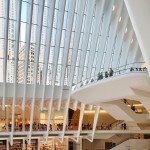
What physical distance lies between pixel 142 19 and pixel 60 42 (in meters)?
14.0

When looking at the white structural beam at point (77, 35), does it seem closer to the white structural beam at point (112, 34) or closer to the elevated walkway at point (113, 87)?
the white structural beam at point (112, 34)

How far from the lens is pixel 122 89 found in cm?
2588

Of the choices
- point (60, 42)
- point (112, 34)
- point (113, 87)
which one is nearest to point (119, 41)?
point (112, 34)

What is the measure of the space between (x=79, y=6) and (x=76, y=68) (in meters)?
6.81

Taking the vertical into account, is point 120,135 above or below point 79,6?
below

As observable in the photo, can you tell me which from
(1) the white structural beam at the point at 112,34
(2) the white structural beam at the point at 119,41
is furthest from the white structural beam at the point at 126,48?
(1) the white structural beam at the point at 112,34

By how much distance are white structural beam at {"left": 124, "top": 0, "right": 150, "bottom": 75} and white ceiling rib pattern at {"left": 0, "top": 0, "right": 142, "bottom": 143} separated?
11.7 m

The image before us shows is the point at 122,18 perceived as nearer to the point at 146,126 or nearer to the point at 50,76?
the point at 50,76

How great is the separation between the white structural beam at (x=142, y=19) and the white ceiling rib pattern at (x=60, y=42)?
11672 mm

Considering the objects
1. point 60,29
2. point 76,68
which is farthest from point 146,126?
point 60,29

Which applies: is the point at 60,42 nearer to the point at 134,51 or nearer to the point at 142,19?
the point at 134,51

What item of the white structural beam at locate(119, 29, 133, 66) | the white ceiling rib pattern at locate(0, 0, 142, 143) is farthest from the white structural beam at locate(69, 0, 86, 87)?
the white structural beam at locate(119, 29, 133, 66)

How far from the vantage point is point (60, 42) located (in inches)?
1232

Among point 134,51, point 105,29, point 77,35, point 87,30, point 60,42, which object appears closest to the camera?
point 60,42
